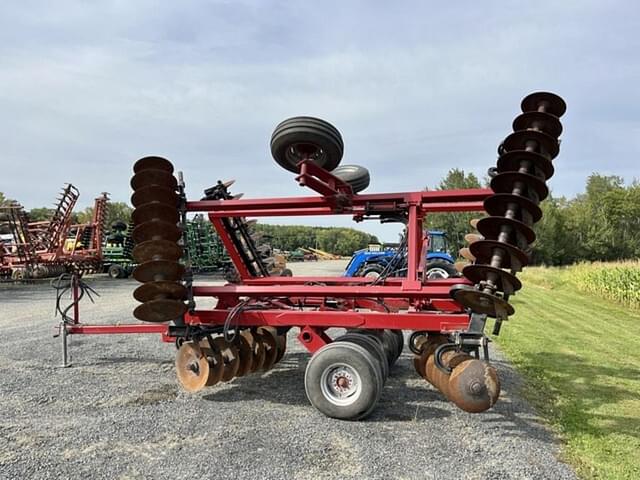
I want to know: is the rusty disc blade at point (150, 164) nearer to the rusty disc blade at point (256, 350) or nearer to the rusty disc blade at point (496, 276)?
the rusty disc blade at point (256, 350)

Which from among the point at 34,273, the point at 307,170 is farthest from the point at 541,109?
the point at 34,273

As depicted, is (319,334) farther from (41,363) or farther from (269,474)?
(41,363)

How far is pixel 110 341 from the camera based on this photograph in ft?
25.7

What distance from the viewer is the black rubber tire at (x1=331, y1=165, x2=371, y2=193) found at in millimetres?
5406

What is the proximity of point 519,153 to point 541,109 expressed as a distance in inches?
15.6

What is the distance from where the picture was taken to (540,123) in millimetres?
3918

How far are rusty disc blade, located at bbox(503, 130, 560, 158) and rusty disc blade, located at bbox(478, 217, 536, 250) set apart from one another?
1.96ft

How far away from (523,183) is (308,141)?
1.79 metres

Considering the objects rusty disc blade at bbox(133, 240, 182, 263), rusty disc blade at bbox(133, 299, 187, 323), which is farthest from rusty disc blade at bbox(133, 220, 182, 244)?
rusty disc blade at bbox(133, 299, 187, 323)

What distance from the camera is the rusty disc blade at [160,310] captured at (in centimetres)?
462

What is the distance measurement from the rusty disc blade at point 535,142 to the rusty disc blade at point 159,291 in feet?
10.4

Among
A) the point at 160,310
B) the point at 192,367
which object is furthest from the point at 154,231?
the point at 192,367

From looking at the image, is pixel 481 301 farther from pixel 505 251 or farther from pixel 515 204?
pixel 515 204

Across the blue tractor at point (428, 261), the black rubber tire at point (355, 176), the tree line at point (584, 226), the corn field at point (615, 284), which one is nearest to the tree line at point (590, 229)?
the tree line at point (584, 226)
